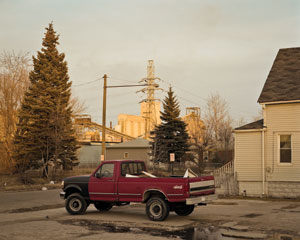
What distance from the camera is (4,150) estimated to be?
36344 mm

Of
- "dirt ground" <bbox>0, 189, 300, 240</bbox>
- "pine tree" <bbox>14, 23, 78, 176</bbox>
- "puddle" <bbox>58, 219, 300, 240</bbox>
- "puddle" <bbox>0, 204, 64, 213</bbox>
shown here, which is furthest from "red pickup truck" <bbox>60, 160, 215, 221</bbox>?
"pine tree" <bbox>14, 23, 78, 176</bbox>

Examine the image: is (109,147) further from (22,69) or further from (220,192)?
(220,192)

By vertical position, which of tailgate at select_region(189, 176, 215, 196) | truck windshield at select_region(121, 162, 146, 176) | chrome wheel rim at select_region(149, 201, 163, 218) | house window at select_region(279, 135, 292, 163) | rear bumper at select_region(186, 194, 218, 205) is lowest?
chrome wheel rim at select_region(149, 201, 163, 218)

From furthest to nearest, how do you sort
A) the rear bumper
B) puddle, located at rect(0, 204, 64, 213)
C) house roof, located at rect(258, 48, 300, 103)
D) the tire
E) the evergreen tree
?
the evergreen tree < house roof, located at rect(258, 48, 300, 103) < puddle, located at rect(0, 204, 64, 213) < the tire < the rear bumper

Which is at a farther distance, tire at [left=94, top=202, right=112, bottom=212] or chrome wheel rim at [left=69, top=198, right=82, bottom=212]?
tire at [left=94, top=202, right=112, bottom=212]

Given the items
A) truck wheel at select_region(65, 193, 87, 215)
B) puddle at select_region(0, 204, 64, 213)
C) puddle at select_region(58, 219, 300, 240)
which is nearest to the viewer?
puddle at select_region(58, 219, 300, 240)

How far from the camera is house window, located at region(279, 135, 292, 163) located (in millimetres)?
21672

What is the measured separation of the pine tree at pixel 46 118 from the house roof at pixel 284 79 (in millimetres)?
19618

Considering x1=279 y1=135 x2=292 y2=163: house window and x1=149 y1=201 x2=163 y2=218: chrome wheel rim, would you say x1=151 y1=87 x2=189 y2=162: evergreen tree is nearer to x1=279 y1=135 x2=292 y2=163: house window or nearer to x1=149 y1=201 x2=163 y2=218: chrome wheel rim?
x1=279 y1=135 x2=292 y2=163: house window

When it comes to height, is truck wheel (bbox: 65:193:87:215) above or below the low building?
below

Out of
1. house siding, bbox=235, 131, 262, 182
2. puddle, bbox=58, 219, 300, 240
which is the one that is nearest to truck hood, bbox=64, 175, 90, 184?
puddle, bbox=58, 219, 300, 240

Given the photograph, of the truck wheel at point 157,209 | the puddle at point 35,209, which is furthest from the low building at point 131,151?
the truck wheel at point 157,209

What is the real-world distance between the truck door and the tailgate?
2.85m

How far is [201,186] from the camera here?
12703 mm
